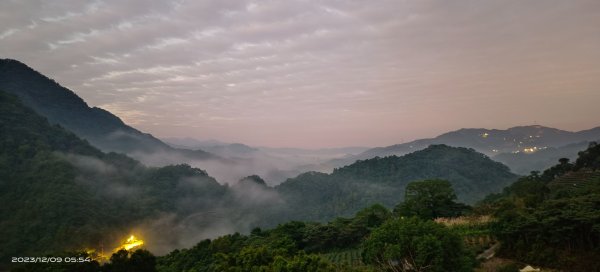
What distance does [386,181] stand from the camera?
144 m

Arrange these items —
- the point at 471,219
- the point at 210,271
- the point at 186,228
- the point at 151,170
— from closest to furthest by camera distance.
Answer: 1. the point at 210,271
2. the point at 471,219
3. the point at 186,228
4. the point at 151,170

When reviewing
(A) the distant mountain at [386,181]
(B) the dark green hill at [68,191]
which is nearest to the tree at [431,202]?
(B) the dark green hill at [68,191]

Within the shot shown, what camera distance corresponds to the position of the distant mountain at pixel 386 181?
410 ft

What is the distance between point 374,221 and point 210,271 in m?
23.0

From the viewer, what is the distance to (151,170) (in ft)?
434

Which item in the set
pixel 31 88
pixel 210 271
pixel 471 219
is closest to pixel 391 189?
pixel 471 219

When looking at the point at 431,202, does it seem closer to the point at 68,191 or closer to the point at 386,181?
the point at 68,191

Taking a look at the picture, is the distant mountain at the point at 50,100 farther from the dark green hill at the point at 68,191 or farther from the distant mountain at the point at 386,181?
the distant mountain at the point at 386,181

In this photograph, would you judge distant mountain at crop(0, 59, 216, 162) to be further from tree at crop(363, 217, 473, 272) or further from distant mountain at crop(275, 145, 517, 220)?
tree at crop(363, 217, 473, 272)

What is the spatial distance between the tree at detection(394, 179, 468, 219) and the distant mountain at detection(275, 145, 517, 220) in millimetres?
72273

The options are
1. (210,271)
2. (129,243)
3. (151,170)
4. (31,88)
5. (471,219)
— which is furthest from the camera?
(31,88)

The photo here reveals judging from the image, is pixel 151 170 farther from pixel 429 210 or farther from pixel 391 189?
pixel 429 210

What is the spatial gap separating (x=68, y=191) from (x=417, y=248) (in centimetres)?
8502

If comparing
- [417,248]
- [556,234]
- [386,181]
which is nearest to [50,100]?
[386,181]
